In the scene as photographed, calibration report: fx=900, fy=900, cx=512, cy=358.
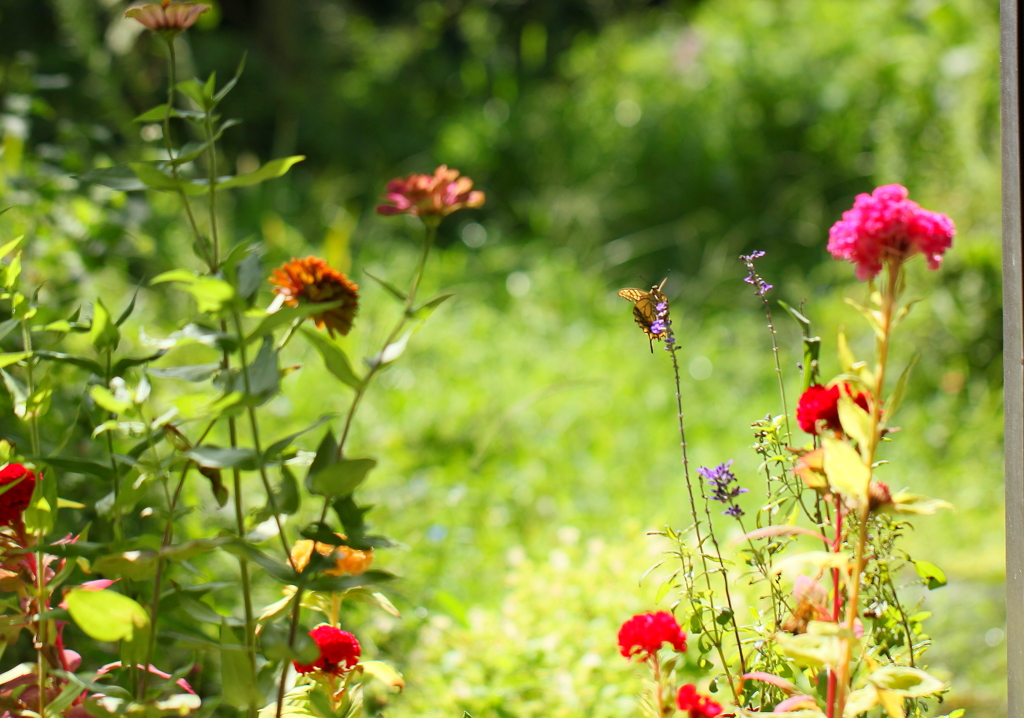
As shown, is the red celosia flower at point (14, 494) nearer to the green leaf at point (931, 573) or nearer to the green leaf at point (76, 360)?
the green leaf at point (76, 360)

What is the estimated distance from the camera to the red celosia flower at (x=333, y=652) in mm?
936

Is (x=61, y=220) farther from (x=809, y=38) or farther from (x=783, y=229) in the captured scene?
(x=809, y=38)

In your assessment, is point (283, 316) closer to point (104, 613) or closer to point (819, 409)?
point (104, 613)

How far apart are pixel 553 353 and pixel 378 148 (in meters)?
2.61

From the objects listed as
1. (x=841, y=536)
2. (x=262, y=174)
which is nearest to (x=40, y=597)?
(x=262, y=174)

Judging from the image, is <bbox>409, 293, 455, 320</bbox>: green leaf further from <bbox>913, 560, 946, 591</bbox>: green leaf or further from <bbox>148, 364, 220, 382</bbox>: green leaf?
<bbox>913, 560, 946, 591</bbox>: green leaf

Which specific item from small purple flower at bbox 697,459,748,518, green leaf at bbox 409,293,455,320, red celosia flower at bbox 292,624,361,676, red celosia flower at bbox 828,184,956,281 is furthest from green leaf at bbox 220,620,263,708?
red celosia flower at bbox 828,184,956,281

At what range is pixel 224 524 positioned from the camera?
1.97 metres

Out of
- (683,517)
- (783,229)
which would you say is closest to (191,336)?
(683,517)

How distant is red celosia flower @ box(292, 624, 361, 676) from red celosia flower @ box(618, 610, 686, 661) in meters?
0.29

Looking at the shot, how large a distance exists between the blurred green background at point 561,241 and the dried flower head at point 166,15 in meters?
0.58

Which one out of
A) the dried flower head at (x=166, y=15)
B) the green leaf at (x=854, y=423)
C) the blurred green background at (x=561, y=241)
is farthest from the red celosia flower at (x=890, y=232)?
the dried flower head at (x=166, y=15)

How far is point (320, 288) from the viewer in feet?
2.69

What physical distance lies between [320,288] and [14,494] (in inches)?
13.9
